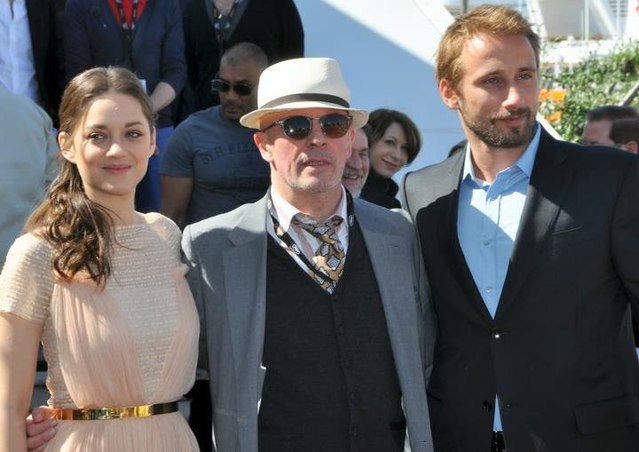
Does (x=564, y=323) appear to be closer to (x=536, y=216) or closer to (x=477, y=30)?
(x=536, y=216)

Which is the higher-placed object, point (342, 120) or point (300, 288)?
point (342, 120)

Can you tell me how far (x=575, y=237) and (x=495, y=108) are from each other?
543mm

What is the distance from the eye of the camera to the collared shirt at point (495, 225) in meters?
3.93

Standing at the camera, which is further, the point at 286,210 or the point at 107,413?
the point at 286,210

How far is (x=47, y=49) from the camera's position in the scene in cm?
642

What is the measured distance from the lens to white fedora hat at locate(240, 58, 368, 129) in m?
3.95

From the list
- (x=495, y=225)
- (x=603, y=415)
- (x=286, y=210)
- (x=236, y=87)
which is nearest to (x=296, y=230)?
(x=286, y=210)

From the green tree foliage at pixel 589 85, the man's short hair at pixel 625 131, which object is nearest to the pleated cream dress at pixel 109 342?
the man's short hair at pixel 625 131

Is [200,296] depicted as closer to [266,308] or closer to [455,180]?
[266,308]

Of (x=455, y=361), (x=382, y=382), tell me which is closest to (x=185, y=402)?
(x=382, y=382)

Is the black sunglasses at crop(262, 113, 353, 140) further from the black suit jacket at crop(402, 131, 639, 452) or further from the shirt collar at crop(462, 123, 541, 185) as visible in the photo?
the black suit jacket at crop(402, 131, 639, 452)

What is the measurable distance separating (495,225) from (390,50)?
4.51 m

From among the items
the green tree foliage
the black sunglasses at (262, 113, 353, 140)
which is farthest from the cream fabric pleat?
the green tree foliage

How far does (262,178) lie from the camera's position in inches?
222
